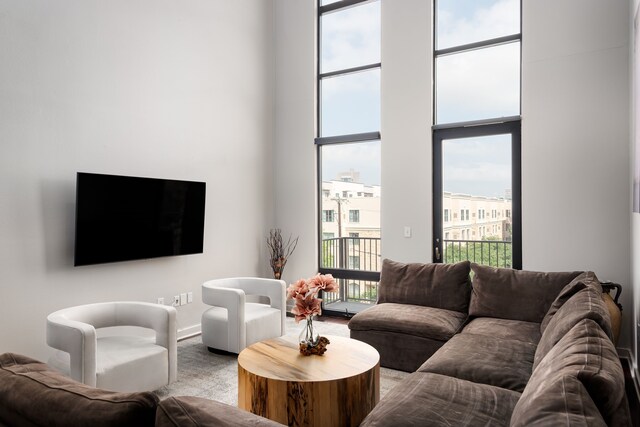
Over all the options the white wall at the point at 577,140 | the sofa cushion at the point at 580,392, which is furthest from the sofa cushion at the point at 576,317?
the white wall at the point at 577,140

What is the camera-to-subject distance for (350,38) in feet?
18.5

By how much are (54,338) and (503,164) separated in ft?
14.1

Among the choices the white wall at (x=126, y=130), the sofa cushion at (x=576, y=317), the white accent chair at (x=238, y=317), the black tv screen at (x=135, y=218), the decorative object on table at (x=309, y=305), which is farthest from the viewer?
the white accent chair at (x=238, y=317)

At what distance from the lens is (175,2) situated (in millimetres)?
4566

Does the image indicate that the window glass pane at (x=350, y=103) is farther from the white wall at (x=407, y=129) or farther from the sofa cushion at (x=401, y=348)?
the sofa cushion at (x=401, y=348)

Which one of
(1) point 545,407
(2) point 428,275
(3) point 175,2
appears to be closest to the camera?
(1) point 545,407

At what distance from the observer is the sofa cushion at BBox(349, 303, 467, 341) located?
3428 mm

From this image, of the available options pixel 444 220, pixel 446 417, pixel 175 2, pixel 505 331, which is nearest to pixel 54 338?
pixel 446 417

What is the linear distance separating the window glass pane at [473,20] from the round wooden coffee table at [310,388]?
12.3 ft

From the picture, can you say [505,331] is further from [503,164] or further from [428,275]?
[503,164]

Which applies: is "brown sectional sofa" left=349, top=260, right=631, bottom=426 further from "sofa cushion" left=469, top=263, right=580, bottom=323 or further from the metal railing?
the metal railing

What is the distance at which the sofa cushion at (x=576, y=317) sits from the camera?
2004 millimetres

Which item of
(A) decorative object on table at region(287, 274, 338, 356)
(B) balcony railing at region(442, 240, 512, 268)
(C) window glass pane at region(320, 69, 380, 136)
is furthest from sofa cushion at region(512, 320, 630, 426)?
(C) window glass pane at region(320, 69, 380, 136)

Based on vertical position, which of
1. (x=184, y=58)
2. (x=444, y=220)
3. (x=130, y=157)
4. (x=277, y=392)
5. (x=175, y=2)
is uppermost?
(x=175, y=2)
